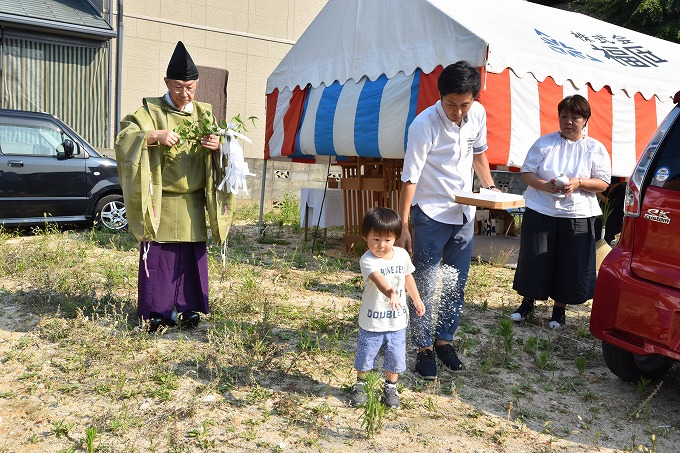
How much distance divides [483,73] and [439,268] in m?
2.38

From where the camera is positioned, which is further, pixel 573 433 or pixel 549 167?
pixel 549 167

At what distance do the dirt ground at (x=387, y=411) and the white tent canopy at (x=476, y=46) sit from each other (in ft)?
8.88

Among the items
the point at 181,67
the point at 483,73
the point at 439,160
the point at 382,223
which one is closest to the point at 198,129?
the point at 181,67

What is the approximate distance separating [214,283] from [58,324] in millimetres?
1648

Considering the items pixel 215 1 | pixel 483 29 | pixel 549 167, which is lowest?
→ pixel 549 167

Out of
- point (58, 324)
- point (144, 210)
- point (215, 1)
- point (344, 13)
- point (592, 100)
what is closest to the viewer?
point (144, 210)

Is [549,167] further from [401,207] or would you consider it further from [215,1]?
[215,1]

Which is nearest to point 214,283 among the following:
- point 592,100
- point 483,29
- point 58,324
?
point 58,324

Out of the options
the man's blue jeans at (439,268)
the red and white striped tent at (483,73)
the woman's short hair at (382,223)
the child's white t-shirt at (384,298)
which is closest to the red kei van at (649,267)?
the man's blue jeans at (439,268)

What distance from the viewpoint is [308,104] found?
25.1 ft

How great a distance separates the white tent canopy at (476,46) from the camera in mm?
5977

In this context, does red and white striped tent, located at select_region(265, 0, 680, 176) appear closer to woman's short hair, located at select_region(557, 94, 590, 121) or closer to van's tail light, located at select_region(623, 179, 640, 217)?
woman's short hair, located at select_region(557, 94, 590, 121)

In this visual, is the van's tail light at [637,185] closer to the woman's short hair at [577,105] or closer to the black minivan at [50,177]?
the woman's short hair at [577,105]

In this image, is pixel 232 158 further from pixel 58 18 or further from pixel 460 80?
pixel 58 18
